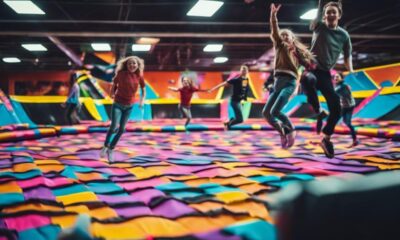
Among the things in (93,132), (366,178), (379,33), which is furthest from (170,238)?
(379,33)

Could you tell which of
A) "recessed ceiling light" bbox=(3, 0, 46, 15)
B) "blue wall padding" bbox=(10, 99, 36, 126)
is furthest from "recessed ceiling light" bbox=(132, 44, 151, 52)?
"blue wall padding" bbox=(10, 99, 36, 126)

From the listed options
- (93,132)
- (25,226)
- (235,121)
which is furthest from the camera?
(93,132)

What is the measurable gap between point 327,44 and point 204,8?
5886 millimetres

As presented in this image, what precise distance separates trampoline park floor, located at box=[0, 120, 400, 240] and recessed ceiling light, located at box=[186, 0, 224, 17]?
550 cm

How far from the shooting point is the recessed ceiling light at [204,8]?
308 inches

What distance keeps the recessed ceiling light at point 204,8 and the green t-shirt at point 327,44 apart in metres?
5.33

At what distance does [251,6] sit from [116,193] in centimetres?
753

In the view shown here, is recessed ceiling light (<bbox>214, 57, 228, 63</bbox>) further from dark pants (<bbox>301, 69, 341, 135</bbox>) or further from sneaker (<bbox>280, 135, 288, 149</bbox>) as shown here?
dark pants (<bbox>301, 69, 341, 135</bbox>)

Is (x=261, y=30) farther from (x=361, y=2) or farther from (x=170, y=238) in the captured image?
(x=170, y=238)

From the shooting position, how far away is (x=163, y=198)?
183 centimetres

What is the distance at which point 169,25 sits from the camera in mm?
10570

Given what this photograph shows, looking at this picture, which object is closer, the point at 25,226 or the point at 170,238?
the point at 170,238

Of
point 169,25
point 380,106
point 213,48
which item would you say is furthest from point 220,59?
point 380,106

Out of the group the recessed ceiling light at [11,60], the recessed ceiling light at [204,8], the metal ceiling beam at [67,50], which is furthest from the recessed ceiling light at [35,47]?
the recessed ceiling light at [204,8]
